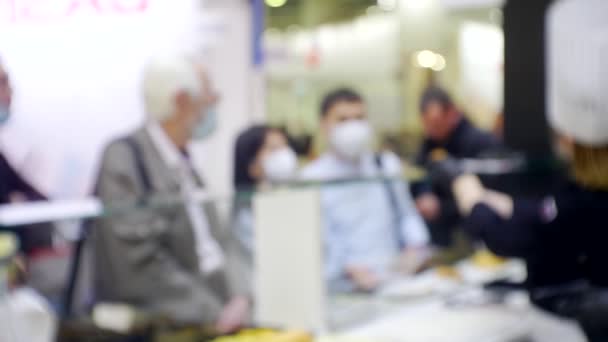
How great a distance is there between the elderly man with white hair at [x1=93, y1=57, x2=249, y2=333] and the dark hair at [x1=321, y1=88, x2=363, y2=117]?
10.4 inches

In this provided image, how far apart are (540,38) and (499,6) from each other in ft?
0.42

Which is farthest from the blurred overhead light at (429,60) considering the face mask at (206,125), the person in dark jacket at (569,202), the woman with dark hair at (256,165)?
the face mask at (206,125)

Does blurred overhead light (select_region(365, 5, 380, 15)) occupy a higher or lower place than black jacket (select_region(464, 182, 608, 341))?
higher

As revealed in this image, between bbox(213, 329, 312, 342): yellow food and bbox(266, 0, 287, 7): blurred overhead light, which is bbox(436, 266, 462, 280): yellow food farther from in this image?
bbox(266, 0, 287, 7): blurred overhead light

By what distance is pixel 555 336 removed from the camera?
1594mm

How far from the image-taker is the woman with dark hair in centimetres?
131

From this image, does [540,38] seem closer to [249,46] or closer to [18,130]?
[249,46]

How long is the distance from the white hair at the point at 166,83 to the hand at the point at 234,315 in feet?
1.35

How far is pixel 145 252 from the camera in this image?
1236mm

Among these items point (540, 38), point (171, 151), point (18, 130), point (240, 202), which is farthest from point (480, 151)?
point (18, 130)

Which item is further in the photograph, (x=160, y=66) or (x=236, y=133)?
(x=236, y=133)

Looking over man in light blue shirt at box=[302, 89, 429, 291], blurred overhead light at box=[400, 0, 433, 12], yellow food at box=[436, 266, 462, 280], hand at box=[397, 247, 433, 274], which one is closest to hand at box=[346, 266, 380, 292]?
man in light blue shirt at box=[302, 89, 429, 291]

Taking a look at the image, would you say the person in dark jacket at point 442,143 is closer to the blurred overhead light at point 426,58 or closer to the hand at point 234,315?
the blurred overhead light at point 426,58

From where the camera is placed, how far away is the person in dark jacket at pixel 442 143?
5.75ft
